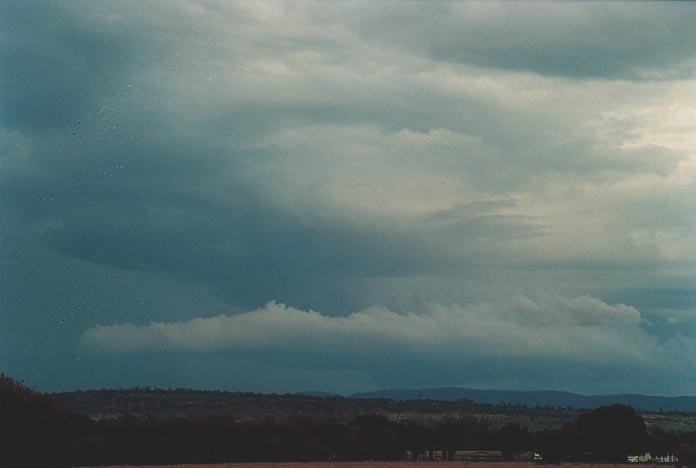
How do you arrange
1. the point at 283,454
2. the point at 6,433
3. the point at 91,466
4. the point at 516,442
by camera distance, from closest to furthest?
the point at 6,433, the point at 91,466, the point at 283,454, the point at 516,442

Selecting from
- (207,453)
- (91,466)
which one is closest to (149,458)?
(207,453)

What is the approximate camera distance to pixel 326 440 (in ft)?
500

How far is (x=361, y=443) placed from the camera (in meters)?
152

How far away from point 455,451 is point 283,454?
31.7 metres

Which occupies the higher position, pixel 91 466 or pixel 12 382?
pixel 12 382

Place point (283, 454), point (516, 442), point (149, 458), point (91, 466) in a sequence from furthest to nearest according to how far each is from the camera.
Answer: point (516, 442) < point (283, 454) < point (149, 458) < point (91, 466)

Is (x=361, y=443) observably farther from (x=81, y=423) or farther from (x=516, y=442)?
(x=81, y=423)

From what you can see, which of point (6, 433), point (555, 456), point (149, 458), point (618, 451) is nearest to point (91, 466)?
point (149, 458)

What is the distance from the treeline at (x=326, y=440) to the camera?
13762 cm

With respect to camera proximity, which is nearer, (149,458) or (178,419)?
(149,458)

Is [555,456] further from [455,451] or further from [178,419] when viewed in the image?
[178,419]

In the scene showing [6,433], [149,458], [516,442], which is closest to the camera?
[6,433]

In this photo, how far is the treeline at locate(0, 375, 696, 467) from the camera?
452 feet

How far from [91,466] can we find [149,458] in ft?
58.2
